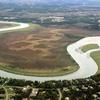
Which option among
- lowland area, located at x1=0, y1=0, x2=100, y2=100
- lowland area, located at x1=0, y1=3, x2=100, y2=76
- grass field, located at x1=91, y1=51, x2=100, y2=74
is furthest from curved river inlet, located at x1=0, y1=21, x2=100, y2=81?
lowland area, located at x1=0, y1=3, x2=100, y2=76

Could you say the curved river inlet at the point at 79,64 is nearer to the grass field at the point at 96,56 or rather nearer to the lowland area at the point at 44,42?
the grass field at the point at 96,56

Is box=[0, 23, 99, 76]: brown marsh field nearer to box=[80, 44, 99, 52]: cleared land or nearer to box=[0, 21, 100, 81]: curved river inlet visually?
box=[0, 21, 100, 81]: curved river inlet

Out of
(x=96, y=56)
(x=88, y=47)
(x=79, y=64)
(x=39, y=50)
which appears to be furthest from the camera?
(x=88, y=47)

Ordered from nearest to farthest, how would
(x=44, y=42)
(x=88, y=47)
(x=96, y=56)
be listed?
(x=96, y=56) < (x=88, y=47) < (x=44, y=42)

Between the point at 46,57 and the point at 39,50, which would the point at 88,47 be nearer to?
the point at 39,50

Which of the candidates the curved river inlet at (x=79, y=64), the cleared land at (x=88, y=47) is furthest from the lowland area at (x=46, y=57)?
the curved river inlet at (x=79, y=64)

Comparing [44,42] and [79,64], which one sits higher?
[79,64]

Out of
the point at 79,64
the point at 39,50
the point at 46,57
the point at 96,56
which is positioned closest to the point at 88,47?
the point at 96,56

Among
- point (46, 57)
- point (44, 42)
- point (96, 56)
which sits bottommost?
point (44, 42)

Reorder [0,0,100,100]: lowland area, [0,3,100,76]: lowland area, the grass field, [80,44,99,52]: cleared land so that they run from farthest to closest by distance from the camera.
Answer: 1. [80,44,99,52]: cleared land
2. the grass field
3. [0,3,100,76]: lowland area
4. [0,0,100,100]: lowland area
